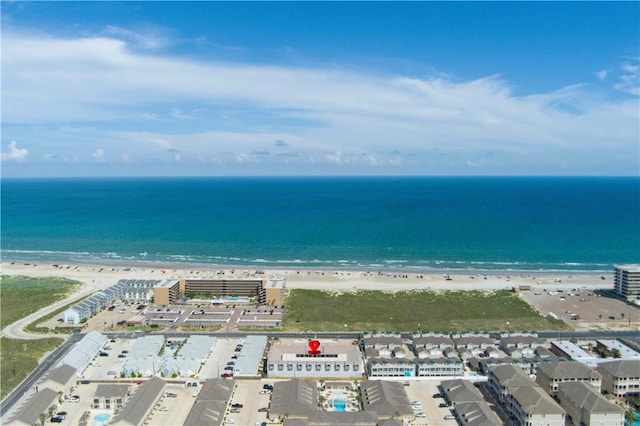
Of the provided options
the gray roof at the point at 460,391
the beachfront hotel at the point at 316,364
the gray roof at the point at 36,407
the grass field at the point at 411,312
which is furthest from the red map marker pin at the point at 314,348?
the gray roof at the point at 36,407

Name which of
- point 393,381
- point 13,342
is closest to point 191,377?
point 393,381

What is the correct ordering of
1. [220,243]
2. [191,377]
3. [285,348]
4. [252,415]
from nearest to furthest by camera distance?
[252,415], [191,377], [285,348], [220,243]

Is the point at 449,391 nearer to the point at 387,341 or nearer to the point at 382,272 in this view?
the point at 387,341

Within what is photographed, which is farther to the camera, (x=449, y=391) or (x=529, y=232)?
(x=529, y=232)

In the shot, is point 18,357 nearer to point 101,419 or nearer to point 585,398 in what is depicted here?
point 101,419

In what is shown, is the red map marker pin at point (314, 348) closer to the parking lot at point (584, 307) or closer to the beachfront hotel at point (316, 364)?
the beachfront hotel at point (316, 364)

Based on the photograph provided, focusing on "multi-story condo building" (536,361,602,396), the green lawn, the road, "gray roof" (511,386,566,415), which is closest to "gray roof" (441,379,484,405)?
"gray roof" (511,386,566,415)
